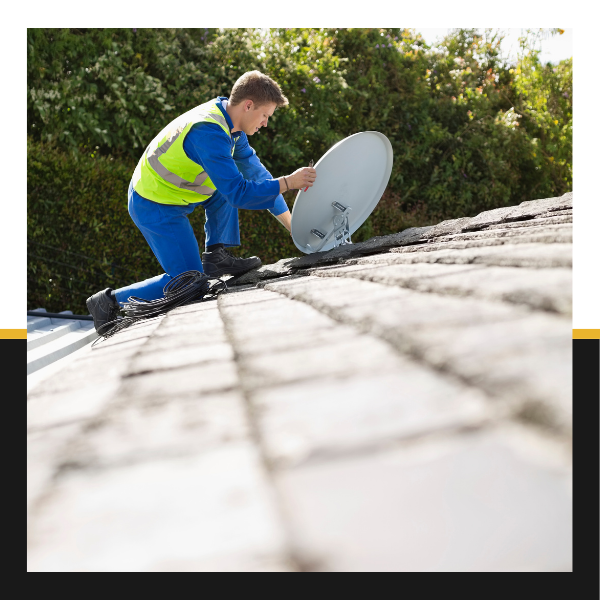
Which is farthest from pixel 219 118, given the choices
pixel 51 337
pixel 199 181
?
pixel 51 337

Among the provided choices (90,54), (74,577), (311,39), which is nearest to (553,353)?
(74,577)

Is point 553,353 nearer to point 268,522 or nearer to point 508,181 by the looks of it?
point 268,522

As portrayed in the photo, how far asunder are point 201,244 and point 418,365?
600 centimetres

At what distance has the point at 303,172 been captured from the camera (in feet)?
9.77

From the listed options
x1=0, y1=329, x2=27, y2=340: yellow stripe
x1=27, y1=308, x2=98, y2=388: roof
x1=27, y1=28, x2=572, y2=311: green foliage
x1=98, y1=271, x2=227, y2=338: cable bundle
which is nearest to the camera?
x1=0, y1=329, x2=27, y2=340: yellow stripe

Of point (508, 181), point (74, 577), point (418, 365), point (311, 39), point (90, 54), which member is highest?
point (311, 39)

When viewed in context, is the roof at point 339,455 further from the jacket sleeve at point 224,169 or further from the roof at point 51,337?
the roof at point 51,337

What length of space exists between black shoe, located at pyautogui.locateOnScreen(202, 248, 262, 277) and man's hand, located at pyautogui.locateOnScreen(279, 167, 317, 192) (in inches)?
32.2

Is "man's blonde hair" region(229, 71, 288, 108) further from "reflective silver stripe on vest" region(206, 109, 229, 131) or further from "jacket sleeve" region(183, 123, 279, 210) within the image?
"jacket sleeve" region(183, 123, 279, 210)

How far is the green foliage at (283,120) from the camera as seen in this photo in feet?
20.6

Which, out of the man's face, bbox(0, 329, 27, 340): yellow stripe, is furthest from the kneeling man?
bbox(0, 329, 27, 340): yellow stripe

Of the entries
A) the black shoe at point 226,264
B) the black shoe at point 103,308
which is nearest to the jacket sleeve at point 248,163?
the black shoe at point 226,264

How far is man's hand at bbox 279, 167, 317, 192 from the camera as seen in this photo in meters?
2.96

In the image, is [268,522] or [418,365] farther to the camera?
[418,365]
